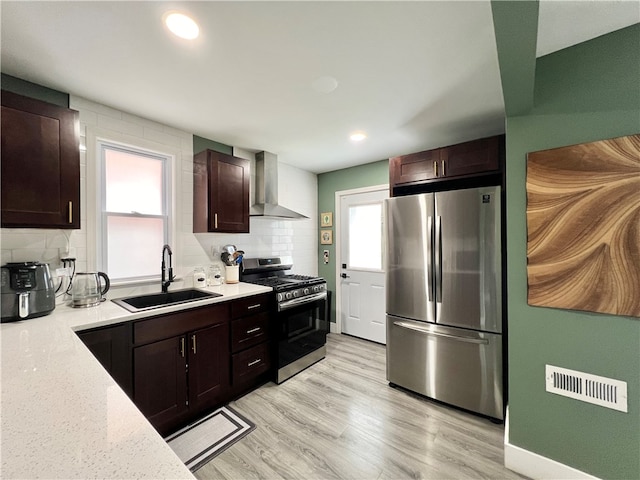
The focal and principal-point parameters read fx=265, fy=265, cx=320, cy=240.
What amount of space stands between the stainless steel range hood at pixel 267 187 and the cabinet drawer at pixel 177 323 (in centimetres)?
135

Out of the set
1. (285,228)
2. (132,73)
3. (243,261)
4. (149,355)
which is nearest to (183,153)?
(132,73)

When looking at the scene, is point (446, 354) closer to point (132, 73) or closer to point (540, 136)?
point (540, 136)

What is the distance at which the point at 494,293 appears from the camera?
2.05m

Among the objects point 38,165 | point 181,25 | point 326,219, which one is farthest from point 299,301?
point 181,25

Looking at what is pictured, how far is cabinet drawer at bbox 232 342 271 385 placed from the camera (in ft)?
7.66

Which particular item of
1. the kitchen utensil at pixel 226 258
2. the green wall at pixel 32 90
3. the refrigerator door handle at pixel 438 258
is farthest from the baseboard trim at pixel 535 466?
the green wall at pixel 32 90

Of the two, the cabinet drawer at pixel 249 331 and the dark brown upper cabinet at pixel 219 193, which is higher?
the dark brown upper cabinet at pixel 219 193

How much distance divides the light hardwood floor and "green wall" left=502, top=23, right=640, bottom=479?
0.38m

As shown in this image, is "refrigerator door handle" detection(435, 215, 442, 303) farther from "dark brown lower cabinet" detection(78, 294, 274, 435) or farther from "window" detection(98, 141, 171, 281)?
"window" detection(98, 141, 171, 281)

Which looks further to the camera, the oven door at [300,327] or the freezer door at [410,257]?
the oven door at [300,327]

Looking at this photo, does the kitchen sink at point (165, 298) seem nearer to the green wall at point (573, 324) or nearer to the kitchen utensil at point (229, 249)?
the kitchen utensil at point (229, 249)

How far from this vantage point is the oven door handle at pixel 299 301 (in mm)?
2643

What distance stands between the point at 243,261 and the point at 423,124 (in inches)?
95.3

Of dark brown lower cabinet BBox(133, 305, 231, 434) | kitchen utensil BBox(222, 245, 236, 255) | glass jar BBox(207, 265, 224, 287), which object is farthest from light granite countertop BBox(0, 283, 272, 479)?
kitchen utensil BBox(222, 245, 236, 255)
